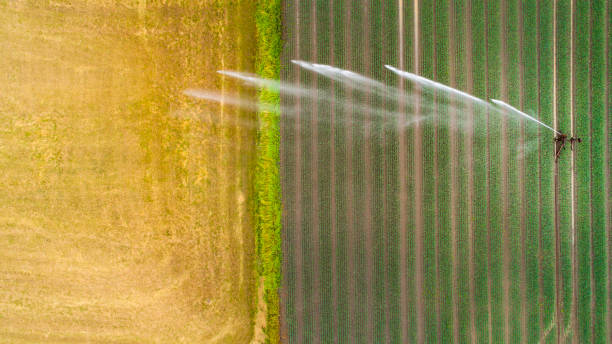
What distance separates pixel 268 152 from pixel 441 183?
1.74 metres

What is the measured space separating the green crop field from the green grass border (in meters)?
0.08

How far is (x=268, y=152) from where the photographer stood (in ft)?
9.96

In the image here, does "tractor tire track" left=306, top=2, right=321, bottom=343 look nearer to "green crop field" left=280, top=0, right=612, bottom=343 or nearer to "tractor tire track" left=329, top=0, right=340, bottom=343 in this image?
"green crop field" left=280, top=0, right=612, bottom=343

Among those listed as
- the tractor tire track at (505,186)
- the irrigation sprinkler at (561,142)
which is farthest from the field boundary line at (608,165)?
the tractor tire track at (505,186)

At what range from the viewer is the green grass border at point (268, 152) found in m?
3.04

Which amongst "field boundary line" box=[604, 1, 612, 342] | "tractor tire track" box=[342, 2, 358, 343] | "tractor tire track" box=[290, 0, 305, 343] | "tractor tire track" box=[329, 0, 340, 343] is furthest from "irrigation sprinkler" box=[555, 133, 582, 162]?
"tractor tire track" box=[290, 0, 305, 343]

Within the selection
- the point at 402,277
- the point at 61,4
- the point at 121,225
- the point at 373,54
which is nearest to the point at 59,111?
the point at 61,4

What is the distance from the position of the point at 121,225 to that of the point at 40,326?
1250 mm

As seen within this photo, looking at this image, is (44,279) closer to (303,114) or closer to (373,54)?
(303,114)

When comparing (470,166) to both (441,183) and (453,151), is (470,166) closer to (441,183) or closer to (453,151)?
(453,151)

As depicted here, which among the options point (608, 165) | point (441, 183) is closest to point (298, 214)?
point (441, 183)

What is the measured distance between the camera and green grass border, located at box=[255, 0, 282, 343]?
9.98ft

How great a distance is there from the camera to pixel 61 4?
2.93 meters

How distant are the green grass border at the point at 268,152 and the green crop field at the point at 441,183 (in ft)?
0.27
